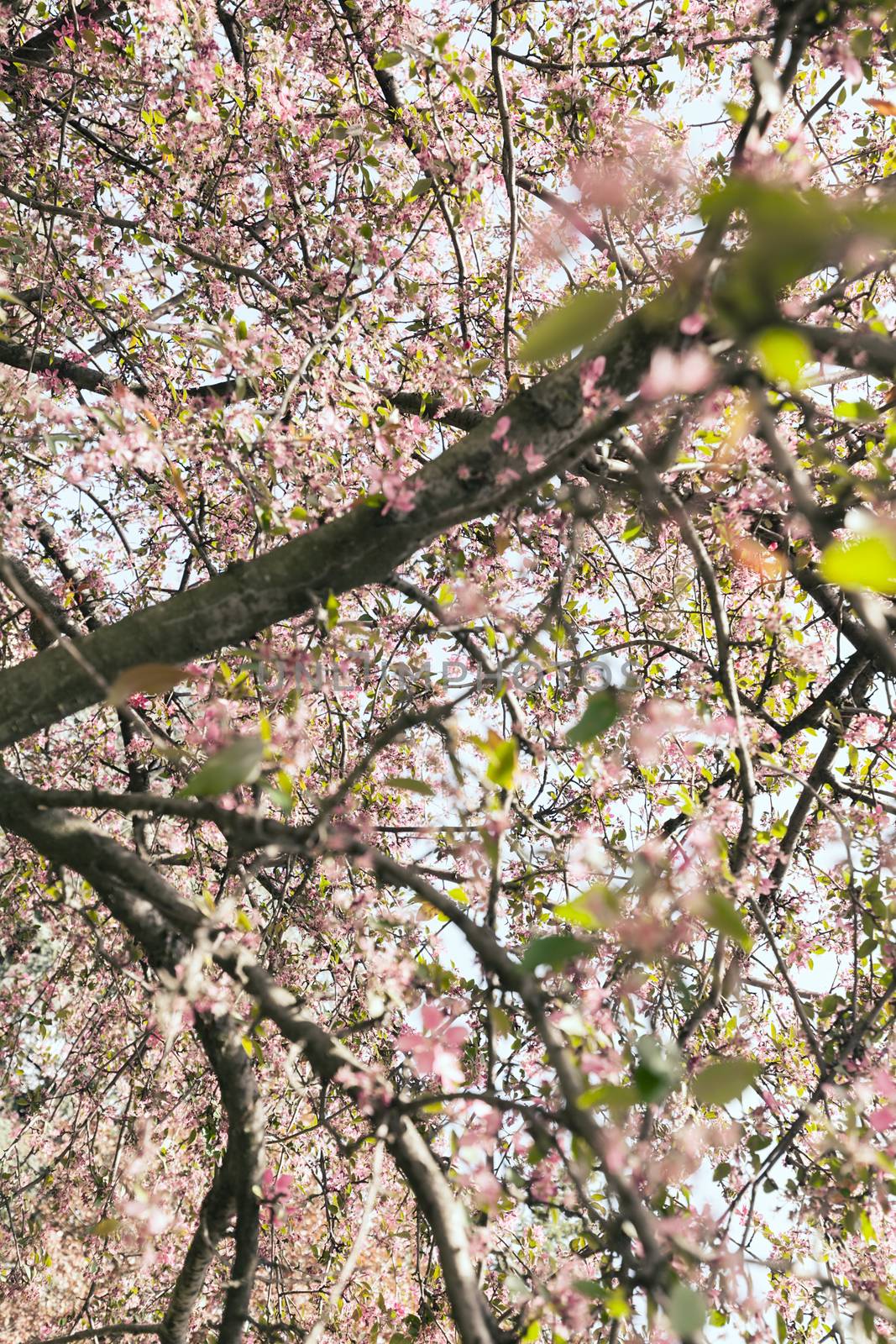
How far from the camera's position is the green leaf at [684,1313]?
2.46 feet

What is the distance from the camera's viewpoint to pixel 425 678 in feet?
7.46

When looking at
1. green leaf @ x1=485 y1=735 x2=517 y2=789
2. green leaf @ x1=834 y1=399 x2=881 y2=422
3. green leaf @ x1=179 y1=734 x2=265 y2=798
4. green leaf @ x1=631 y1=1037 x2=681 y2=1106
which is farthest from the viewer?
green leaf @ x1=485 y1=735 x2=517 y2=789

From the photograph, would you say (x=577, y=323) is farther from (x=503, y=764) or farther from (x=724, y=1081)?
(x=503, y=764)

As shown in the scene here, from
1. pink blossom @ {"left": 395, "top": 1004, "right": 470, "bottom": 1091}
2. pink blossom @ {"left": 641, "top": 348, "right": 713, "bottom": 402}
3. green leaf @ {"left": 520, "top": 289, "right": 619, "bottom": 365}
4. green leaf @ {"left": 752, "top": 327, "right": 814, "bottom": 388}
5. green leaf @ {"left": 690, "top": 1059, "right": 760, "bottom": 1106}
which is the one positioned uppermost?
pink blossom @ {"left": 641, "top": 348, "right": 713, "bottom": 402}

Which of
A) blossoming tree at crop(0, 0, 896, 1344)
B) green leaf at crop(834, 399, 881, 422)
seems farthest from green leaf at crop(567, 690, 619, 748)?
green leaf at crop(834, 399, 881, 422)

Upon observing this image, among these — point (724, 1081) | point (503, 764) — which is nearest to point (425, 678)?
point (503, 764)

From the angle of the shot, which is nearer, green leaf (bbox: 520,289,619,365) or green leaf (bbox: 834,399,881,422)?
green leaf (bbox: 520,289,619,365)

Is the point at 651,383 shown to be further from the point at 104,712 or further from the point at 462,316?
the point at 104,712

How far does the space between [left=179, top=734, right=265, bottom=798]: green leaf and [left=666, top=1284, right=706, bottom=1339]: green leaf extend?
62 centimetres

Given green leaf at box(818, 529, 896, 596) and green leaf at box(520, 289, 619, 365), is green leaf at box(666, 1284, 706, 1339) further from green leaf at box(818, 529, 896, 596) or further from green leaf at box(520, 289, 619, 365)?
green leaf at box(520, 289, 619, 365)

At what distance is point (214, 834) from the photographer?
12.4 feet

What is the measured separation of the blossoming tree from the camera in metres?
1.32

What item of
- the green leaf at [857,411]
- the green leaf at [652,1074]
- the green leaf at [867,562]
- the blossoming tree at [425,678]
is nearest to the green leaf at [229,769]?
the blossoming tree at [425,678]

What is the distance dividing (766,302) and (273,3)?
385 cm
